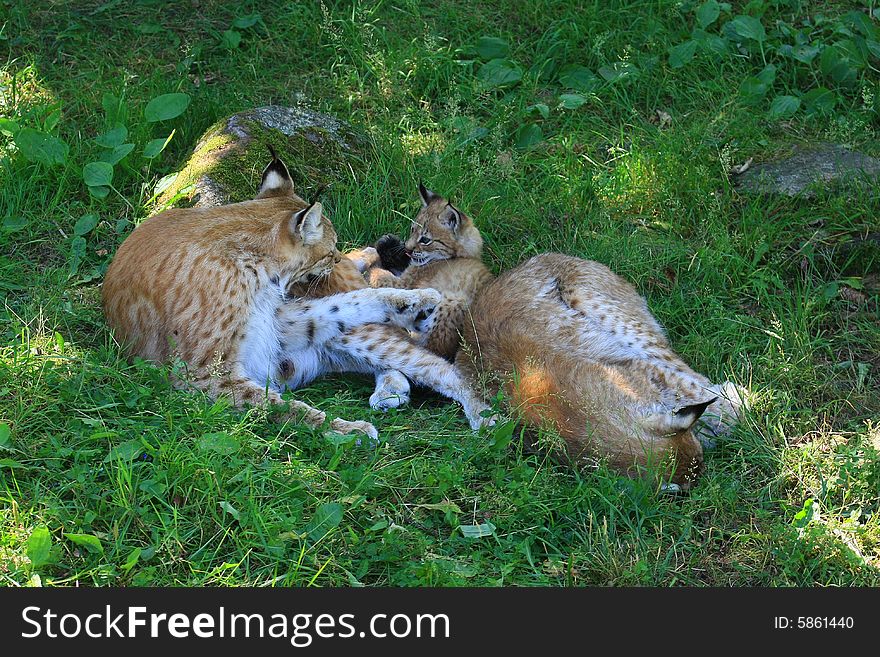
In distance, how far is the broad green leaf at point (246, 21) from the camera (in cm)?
664

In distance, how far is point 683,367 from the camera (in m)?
4.46

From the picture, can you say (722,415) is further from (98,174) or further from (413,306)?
(98,174)

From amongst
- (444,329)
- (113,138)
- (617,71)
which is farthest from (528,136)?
(113,138)

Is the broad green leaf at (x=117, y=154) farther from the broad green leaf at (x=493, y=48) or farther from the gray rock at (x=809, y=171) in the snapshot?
the gray rock at (x=809, y=171)

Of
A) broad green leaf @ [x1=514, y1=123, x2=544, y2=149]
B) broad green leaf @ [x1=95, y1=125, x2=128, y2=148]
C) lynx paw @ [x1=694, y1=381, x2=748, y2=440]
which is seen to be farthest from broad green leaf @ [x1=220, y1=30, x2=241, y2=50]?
lynx paw @ [x1=694, y1=381, x2=748, y2=440]

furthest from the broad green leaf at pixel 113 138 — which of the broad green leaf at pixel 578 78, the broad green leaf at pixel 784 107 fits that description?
the broad green leaf at pixel 784 107

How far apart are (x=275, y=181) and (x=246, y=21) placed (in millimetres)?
2122

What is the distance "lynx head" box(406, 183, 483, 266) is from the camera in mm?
5301

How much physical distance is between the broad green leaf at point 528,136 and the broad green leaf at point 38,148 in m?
2.56

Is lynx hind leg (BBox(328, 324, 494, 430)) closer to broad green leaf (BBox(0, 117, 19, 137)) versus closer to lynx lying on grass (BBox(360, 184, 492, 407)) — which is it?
lynx lying on grass (BBox(360, 184, 492, 407))

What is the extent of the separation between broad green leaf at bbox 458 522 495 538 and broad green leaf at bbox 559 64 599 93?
3557 millimetres

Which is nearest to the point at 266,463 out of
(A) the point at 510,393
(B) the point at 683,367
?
(A) the point at 510,393

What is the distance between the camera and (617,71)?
633cm

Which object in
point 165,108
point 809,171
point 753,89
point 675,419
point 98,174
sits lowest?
point 809,171
